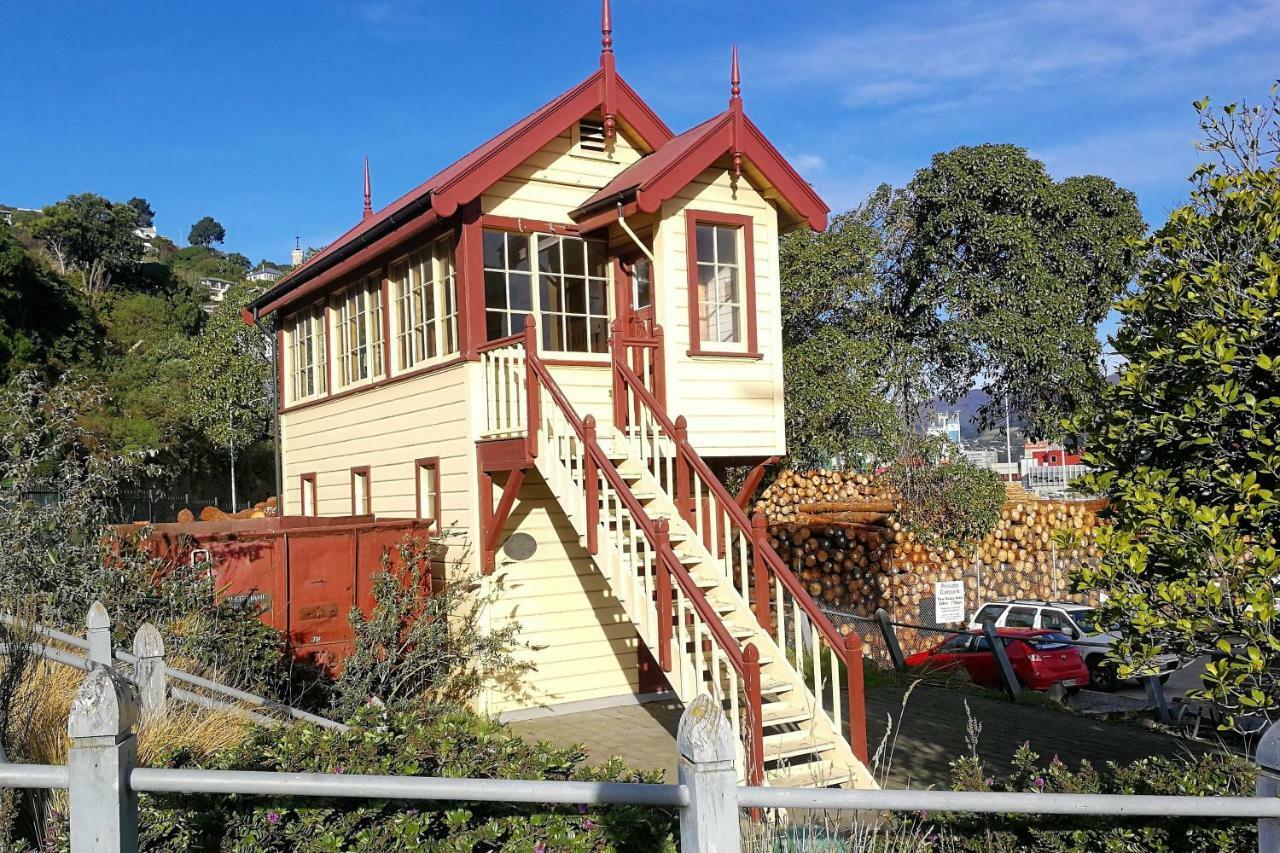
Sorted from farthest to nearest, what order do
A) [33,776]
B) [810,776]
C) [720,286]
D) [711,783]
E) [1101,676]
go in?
[1101,676] < [720,286] < [810,776] < [33,776] < [711,783]

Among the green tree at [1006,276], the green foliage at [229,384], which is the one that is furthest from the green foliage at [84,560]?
the green foliage at [229,384]

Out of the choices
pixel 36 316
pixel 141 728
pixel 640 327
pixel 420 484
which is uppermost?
pixel 36 316

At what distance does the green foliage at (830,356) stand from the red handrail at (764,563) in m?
9.93

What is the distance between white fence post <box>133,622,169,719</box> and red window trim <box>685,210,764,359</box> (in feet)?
20.5

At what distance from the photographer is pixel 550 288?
11836mm

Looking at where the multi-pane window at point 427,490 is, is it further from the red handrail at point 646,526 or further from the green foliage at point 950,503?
the green foliage at point 950,503

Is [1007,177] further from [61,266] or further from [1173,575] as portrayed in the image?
[61,266]

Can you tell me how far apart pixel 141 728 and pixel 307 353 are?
34.9ft

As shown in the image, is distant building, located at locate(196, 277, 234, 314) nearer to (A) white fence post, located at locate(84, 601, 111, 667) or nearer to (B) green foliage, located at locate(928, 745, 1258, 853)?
(A) white fence post, located at locate(84, 601, 111, 667)

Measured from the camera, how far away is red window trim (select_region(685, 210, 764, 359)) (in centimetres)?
1099

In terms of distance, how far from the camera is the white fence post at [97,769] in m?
3.34

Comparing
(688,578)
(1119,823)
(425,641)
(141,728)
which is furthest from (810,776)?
(141,728)

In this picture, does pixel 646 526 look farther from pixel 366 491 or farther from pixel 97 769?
pixel 366 491

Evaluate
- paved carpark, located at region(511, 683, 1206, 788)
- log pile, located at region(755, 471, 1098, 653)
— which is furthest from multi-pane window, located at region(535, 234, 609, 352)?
log pile, located at region(755, 471, 1098, 653)
